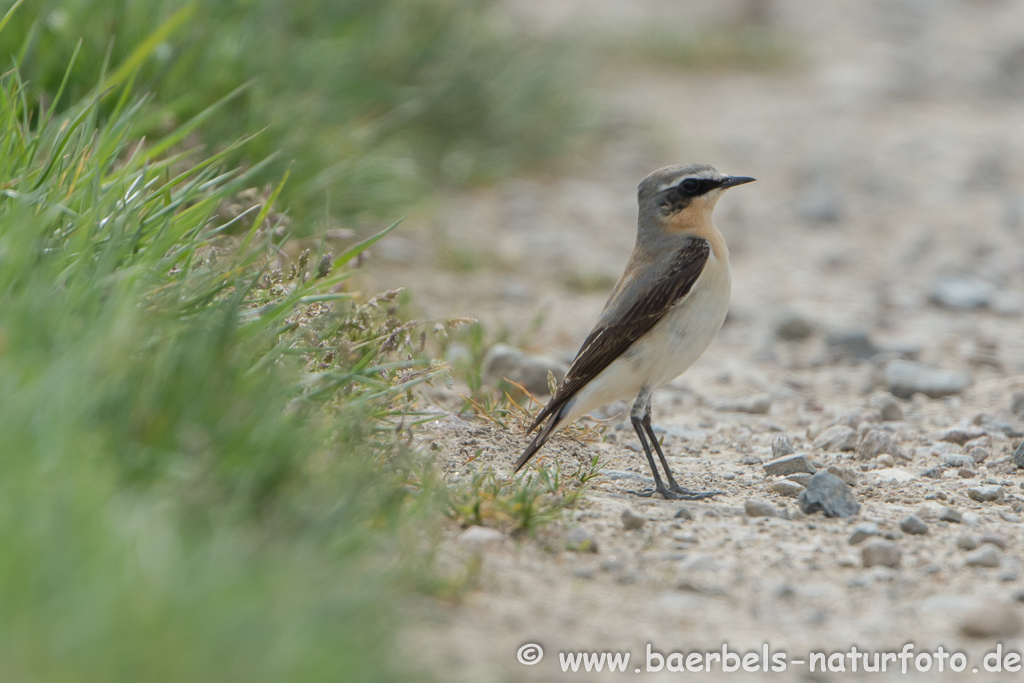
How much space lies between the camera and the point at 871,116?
12.7m

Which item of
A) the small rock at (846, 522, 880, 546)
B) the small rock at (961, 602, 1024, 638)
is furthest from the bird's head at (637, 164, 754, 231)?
the small rock at (961, 602, 1024, 638)

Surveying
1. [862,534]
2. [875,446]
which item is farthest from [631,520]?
[875,446]

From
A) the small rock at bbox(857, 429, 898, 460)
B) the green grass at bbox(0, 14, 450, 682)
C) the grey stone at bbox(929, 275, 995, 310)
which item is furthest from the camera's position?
the grey stone at bbox(929, 275, 995, 310)

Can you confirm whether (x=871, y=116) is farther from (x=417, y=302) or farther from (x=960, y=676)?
(x=960, y=676)

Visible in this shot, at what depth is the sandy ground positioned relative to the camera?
11.0 feet

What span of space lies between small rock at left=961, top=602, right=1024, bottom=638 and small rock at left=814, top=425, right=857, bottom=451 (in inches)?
76.2

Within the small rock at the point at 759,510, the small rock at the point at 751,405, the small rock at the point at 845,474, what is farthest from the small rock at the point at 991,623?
the small rock at the point at 751,405

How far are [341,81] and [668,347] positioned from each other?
14.5 feet

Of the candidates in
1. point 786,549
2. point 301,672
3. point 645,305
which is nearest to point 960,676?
point 786,549

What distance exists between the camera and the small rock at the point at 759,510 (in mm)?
4230

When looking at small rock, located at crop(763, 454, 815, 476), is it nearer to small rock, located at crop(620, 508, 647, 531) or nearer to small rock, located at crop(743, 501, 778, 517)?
small rock, located at crop(743, 501, 778, 517)

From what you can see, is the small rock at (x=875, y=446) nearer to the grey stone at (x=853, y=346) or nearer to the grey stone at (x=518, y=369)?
the grey stone at (x=518, y=369)

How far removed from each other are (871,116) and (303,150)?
816cm

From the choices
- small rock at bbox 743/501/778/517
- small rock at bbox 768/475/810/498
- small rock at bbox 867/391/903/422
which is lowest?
small rock at bbox 867/391/903/422
